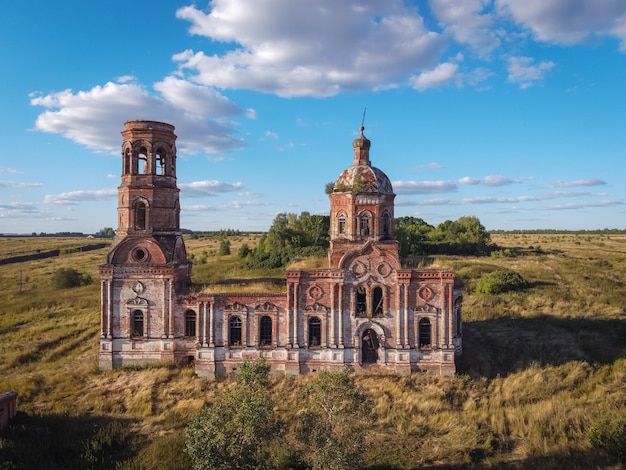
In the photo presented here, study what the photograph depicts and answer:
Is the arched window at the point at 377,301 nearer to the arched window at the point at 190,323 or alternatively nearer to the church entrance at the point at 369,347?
the church entrance at the point at 369,347

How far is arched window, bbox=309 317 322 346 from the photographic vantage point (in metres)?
23.0

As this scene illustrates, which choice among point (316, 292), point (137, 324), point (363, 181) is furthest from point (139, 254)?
point (363, 181)

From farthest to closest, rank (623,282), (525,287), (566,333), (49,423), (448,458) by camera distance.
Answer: (623,282)
(525,287)
(566,333)
(49,423)
(448,458)

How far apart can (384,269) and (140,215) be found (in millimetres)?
13087

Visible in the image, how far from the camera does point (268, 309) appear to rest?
23047 mm

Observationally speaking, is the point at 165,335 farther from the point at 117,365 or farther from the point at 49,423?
the point at 49,423

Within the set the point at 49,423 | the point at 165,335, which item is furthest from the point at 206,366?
the point at 49,423

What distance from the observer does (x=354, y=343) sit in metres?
22.7

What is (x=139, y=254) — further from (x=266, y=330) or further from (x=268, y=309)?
(x=266, y=330)

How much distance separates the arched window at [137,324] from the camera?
23.7 m

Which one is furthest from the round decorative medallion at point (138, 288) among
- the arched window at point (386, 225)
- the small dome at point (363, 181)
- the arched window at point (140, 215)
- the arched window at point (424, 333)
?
the arched window at point (424, 333)

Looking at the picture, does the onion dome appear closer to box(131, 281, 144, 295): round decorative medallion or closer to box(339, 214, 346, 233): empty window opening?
box(339, 214, 346, 233): empty window opening

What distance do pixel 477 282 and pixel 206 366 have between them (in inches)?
1107

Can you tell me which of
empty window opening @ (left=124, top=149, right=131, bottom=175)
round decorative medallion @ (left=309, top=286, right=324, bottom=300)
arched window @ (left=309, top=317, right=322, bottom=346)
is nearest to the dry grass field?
arched window @ (left=309, top=317, right=322, bottom=346)
